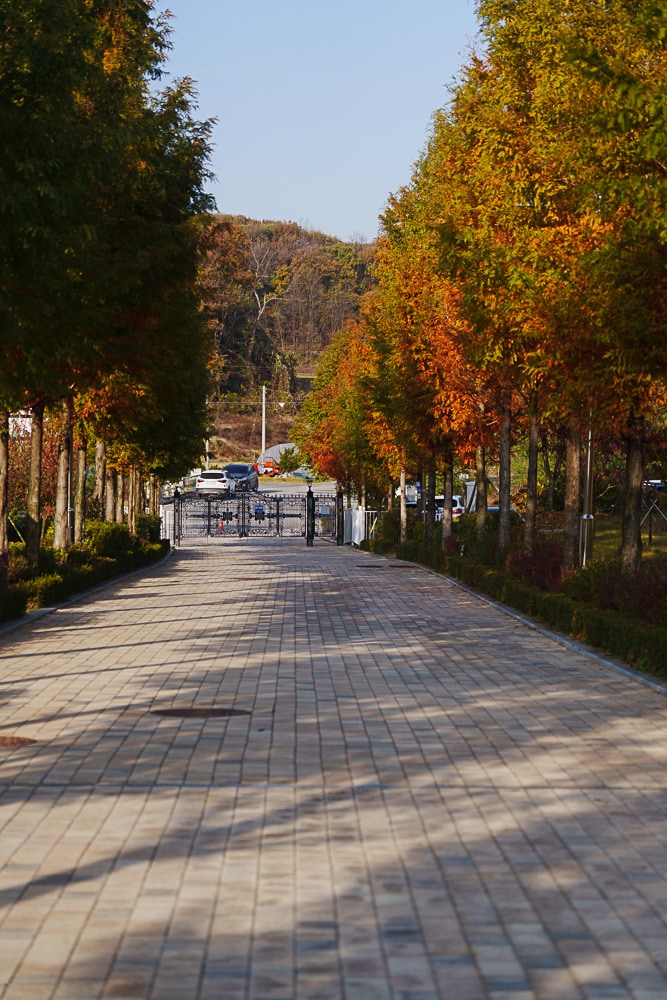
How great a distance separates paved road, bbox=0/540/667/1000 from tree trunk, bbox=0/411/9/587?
4.49 meters

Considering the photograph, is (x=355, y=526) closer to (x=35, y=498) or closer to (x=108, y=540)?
(x=108, y=540)

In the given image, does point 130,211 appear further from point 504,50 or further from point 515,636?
point 515,636

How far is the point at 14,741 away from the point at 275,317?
152 meters

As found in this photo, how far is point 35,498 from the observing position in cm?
2336

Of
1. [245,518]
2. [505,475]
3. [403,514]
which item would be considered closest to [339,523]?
[245,518]

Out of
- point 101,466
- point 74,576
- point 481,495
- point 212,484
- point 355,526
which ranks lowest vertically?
point 74,576

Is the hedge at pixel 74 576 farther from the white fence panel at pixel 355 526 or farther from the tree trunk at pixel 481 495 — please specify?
the white fence panel at pixel 355 526

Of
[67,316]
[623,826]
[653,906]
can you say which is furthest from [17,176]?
[653,906]

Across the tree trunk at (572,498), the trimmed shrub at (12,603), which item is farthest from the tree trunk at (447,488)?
the trimmed shrub at (12,603)

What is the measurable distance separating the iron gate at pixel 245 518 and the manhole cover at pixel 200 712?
56404mm

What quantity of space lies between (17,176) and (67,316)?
97.5 inches

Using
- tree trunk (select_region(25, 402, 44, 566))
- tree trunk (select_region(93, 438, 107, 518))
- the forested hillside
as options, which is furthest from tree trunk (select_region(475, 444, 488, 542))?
the forested hillside

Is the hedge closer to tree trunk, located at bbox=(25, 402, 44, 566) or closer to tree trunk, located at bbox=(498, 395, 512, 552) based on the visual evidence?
tree trunk, located at bbox=(25, 402, 44, 566)

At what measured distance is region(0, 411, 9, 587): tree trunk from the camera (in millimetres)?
20688
